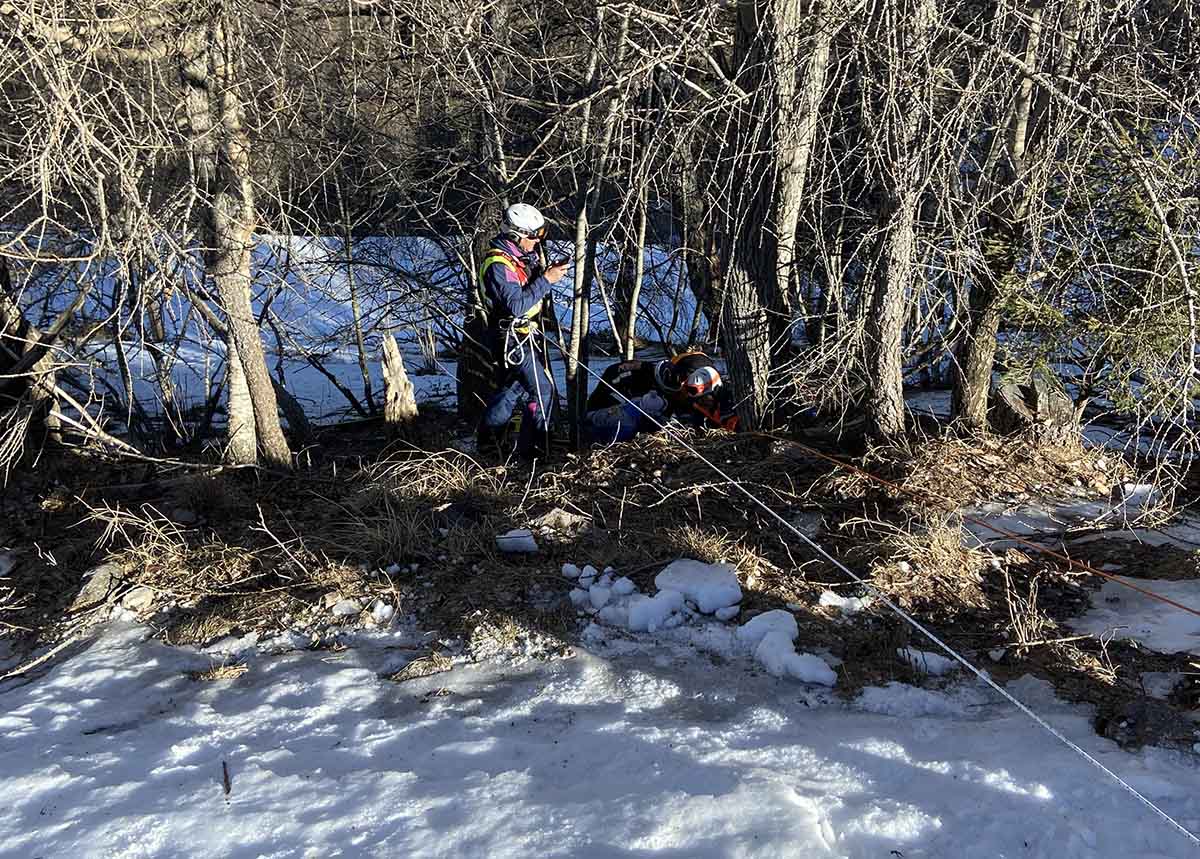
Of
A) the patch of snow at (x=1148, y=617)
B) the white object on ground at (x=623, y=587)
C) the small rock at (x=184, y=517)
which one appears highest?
the small rock at (x=184, y=517)

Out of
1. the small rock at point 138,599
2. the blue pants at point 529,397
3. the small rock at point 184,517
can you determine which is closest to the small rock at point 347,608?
the small rock at point 138,599

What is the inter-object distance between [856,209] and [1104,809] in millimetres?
3339

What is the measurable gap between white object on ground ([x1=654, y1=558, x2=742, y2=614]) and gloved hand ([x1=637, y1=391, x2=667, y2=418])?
3.05 meters

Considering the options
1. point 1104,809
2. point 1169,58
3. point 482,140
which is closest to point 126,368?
point 482,140

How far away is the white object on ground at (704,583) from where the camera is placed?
3959 mm

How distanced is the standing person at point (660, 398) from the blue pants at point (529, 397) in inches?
17.7

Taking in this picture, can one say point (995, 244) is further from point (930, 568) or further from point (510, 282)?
point (510, 282)

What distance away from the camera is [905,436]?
17.8 feet

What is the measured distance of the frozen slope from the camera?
8.55 feet

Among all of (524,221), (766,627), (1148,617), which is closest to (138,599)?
(766,627)

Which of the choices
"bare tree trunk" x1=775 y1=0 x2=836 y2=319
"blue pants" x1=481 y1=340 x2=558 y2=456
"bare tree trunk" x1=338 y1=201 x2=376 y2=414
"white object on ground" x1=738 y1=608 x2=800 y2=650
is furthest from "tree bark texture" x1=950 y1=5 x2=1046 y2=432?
"bare tree trunk" x1=338 y1=201 x2=376 y2=414

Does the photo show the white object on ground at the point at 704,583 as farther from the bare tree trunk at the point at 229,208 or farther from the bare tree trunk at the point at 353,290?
the bare tree trunk at the point at 353,290

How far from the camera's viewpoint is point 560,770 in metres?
2.98

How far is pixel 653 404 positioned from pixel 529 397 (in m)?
0.99
